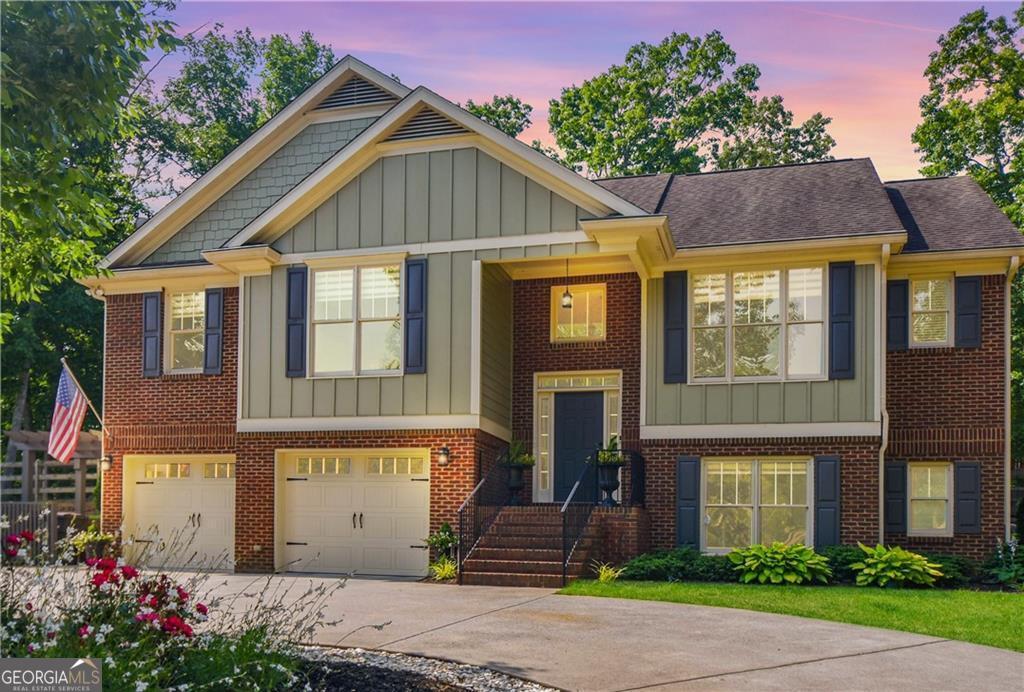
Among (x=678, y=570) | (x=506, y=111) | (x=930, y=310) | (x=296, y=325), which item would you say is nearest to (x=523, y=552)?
(x=678, y=570)

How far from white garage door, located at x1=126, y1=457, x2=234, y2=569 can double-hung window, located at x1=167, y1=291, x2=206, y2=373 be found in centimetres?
176

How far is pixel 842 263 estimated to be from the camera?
54.9 feet

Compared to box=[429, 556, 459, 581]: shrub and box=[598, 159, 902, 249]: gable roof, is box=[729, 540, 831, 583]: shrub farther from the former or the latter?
box=[598, 159, 902, 249]: gable roof

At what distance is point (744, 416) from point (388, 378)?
5.64 meters

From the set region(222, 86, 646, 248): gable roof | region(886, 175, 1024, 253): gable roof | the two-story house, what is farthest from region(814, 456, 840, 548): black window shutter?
region(222, 86, 646, 248): gable roof

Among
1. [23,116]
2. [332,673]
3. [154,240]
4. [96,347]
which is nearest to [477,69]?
[23,116]

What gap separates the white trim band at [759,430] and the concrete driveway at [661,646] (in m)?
4.66

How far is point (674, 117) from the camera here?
34.2 metres

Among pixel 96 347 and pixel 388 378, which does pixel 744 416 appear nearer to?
pixel 388 378

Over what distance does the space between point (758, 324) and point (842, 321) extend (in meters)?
1.26

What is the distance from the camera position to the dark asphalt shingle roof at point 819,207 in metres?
17.1

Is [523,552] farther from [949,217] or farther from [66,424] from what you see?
[949,217]

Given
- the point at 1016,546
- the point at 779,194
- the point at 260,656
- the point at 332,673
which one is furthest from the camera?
the point at 779,194

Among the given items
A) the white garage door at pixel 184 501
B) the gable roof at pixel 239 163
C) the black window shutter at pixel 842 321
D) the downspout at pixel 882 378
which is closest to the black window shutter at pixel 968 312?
the downspout at pixel 882 378
